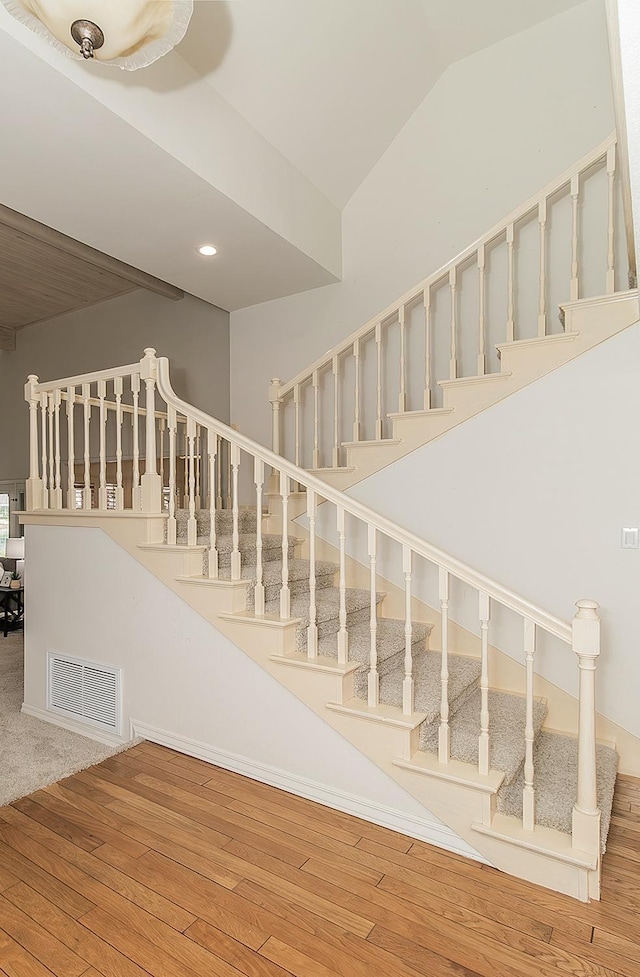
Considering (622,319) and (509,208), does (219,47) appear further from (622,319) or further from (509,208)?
(622,319)

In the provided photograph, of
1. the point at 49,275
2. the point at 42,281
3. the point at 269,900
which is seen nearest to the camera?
the point at 269,900

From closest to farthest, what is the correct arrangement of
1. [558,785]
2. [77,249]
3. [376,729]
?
1. [558,785]
2. [376,729]
3. [77,249]

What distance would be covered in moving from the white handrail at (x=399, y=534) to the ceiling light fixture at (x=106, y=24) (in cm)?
138

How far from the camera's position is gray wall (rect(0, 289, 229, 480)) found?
554 cm

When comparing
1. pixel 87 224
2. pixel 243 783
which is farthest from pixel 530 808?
pixel 87 224

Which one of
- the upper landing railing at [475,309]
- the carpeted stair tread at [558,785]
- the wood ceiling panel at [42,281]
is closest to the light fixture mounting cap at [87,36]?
the upper landing railing at [475,309]

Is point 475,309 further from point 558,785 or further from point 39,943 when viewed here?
point 39,943

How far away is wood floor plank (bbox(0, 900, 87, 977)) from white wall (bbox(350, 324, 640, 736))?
2.26m

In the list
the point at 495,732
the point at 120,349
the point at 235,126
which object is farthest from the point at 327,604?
the point at 120,349

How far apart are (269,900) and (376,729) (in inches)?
28.4

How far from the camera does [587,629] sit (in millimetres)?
1895

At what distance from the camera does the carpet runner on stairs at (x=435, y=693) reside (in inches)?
86.3

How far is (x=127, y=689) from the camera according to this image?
3.13 metres

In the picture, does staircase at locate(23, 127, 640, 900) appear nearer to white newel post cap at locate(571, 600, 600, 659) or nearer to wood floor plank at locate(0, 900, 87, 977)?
white newel post cap at locate(571, 600, 600, 659)
